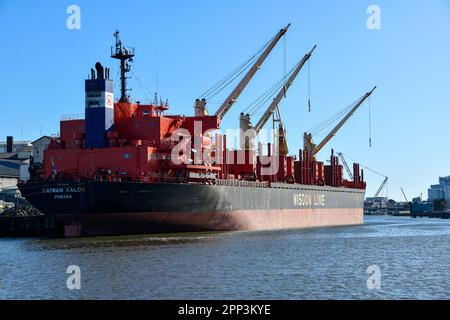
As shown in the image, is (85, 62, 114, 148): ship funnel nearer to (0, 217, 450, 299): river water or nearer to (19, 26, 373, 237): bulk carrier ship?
(19, 26, 373, 237): bulk carrier ship

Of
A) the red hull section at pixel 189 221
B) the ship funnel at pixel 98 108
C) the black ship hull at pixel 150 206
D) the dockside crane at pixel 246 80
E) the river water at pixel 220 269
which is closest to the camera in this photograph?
the river water at pixel 220 269

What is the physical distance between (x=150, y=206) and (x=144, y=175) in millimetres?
2735

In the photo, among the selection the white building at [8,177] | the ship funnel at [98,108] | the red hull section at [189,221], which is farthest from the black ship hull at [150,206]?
the white building at [8,177]

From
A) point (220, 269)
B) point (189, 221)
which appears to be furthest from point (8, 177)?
point (220, 269)

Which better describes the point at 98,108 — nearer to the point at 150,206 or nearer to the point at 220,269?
the point at 150,206

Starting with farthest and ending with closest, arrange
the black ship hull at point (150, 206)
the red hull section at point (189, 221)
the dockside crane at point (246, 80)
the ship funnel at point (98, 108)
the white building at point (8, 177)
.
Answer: the white building at point (8, 177) < the dockside crane at point (246, 80) < the ship funnel at point (98, 108) < the red hull section at point (189, 221) < the black ship hull at point (150, 206)

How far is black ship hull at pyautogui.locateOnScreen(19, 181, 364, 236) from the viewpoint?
35312 millimetres

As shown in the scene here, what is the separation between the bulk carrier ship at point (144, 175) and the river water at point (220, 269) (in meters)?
1.94

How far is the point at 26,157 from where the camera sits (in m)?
73.8

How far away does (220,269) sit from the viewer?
2364cm

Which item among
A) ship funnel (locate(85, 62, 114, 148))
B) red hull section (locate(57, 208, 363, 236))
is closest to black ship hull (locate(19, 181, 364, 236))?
red hull section (locate(57, 208, 363, 236))

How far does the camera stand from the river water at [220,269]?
1919cm

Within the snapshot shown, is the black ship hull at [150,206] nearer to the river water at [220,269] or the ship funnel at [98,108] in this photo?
the river water at [220,269]
